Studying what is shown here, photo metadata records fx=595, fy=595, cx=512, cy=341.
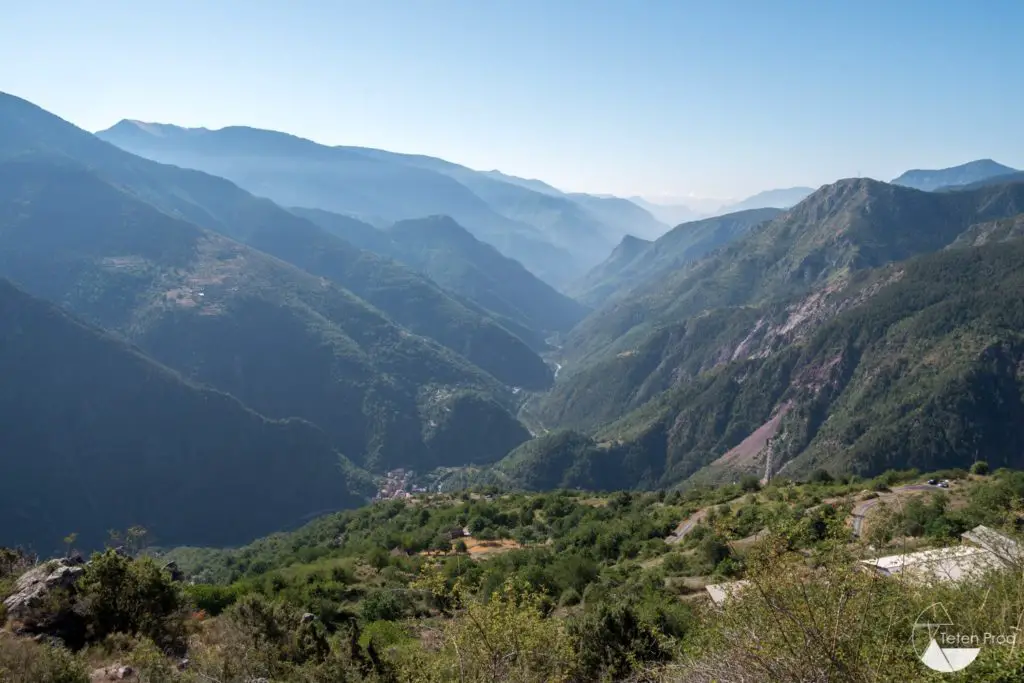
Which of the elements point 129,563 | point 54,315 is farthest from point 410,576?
point 54,315

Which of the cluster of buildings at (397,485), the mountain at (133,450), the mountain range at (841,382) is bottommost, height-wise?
the cluster of buildings at (397,485)

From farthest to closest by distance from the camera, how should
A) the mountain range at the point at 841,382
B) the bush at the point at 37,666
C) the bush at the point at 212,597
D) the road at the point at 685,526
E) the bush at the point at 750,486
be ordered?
the mountain range at the point at 841,382
the bush at the point at 750,486
the road at the point at 685,526
the bush at the point at 212,597
the bush at the point at 37,666

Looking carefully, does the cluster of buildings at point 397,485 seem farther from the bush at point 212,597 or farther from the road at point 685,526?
the bush at point 212,597

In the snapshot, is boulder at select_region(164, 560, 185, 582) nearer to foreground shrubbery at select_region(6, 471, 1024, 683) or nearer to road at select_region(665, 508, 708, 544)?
foreground shrubbery at select_region(6, 471, 1024, 683)

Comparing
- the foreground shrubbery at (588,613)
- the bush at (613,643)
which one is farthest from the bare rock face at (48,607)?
the bush at (613,643)

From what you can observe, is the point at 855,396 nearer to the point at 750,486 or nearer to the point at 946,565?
the point at 750,486

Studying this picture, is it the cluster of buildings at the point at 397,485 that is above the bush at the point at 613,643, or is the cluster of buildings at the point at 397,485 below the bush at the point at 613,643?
below

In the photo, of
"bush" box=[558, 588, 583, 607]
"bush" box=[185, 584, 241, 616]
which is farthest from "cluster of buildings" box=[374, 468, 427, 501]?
"bush" box=[558, 588, 583, 607]
